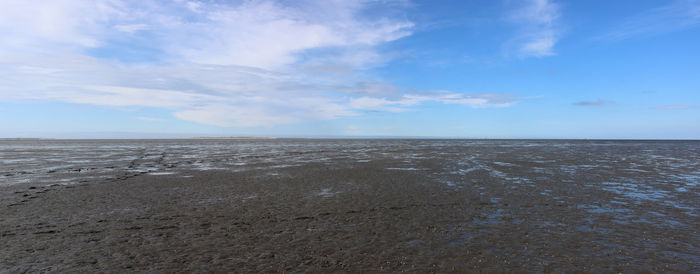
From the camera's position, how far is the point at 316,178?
19.2 meters

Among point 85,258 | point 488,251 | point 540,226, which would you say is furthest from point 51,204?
point 540,226

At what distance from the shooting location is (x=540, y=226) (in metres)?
9.25

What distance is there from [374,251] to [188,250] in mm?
4205

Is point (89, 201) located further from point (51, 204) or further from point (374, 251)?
point (374, 251)

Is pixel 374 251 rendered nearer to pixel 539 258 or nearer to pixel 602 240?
pixel 539 258

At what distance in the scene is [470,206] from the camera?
11.8 m

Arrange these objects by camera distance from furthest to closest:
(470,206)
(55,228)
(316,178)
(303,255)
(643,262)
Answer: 1. (316,178)
2. (470,206)
3. (55,228)
4. (303,255)
5. (643,262)

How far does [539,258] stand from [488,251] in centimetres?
99

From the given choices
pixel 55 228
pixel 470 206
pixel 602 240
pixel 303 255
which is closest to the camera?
pixel 303 255

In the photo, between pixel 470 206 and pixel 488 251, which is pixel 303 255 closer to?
pixel 488 251

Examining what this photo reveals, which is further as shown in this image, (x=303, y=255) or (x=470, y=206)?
(x=470, y=206)

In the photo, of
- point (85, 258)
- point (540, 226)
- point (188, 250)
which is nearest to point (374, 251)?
point (188, 250)

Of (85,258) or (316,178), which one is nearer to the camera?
(85,258)

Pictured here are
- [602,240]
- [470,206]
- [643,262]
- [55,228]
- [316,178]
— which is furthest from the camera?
[316,178]
